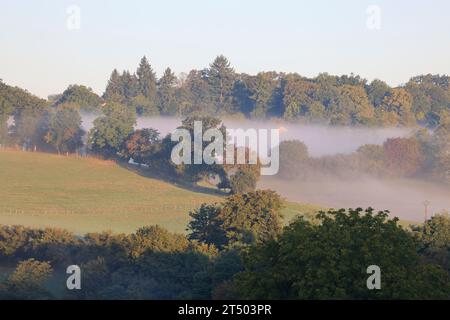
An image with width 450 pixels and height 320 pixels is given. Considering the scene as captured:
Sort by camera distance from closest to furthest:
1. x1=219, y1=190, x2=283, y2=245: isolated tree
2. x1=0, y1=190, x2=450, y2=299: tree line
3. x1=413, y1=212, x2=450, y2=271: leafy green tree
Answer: x1=0, y1=190, x2=450, y2=299: tree line < x1=413, y1=212, x2=450, y2=271: leafy green tree < x1=219, y1=190, x2=283, y2=245: isolated tree

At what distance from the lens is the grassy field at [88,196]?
73.3 m

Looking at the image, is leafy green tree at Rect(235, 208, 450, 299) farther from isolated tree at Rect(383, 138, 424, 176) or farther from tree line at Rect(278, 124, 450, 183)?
isolated tree at Rect(383, 138, 424, 176)

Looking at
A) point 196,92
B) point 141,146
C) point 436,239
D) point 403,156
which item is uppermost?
point 196,92

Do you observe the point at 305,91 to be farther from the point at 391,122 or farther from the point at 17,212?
the point at 17,212

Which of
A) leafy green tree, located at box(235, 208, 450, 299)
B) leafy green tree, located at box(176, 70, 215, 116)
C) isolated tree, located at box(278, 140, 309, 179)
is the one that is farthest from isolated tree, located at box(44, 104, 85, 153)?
leafy green tree, located at box(235, 208, 450, 299)

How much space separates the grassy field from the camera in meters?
73.3

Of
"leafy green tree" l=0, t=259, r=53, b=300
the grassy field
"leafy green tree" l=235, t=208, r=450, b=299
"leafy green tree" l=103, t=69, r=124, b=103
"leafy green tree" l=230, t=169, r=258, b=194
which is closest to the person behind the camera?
"leafy green tree" l=235, t=208, r=450, b=299

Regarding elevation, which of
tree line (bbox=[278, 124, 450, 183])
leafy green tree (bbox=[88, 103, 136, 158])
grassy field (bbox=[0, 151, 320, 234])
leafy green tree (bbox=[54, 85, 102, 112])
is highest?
leafy green tree (bbox=[54, 85, 102, 112])

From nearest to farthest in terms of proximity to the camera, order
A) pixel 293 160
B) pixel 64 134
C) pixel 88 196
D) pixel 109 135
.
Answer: pixel 88 196
pixel 109 135
pixel 293 160
pixel 64 134

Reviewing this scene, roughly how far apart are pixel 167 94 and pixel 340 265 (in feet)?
503

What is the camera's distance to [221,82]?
619ft

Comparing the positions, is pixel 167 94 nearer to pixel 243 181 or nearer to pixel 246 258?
pixel 243 181

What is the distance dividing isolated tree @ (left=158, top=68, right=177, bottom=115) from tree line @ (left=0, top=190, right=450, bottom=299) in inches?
4393

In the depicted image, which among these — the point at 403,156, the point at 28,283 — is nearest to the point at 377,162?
the point at 403,156
